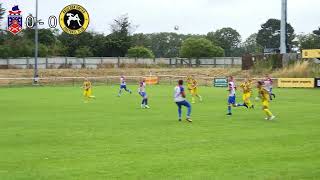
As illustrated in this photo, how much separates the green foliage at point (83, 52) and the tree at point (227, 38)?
134ft

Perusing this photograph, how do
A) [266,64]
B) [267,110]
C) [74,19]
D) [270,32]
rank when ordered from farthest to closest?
[270,32]
[266,64]
[74,19]
[267,110]

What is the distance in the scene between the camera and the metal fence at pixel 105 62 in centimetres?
8719

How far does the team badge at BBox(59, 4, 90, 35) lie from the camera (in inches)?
1383

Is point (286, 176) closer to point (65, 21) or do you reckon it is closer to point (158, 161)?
point (158, 161)

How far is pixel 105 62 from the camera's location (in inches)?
3703

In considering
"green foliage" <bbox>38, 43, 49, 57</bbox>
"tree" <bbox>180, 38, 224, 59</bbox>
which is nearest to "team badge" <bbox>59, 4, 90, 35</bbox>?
"green foliage" <bbox>38, 43, 49, 57</bbox>

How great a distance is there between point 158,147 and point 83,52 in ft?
287

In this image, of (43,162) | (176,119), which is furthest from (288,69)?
(43,162)

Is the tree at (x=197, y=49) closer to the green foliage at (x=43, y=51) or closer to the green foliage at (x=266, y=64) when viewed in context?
the green foliage at (x=43, y=51)

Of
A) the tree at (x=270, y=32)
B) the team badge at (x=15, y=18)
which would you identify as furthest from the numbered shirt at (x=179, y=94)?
the tree at (x=270, y=32)

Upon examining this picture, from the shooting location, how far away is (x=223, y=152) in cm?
1598

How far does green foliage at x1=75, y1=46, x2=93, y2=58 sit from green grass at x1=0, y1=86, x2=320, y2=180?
75.0 m

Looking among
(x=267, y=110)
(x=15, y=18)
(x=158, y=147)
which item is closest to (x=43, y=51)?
(x=15, y=18)

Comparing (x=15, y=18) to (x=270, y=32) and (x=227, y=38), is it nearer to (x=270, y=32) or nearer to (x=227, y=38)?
(x=270, y=32)
